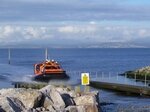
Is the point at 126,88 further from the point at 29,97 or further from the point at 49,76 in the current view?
the point at 29,97

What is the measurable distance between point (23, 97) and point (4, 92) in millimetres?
2457

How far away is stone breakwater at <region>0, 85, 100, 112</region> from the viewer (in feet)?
82.0

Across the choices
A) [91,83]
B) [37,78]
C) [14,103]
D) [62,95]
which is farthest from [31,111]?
[37,78]

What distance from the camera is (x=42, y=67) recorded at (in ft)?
239

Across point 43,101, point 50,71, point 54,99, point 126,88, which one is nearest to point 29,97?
point 43,101

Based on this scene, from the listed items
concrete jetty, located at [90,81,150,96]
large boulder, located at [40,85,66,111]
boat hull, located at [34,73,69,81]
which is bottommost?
boat hull, located at [34,73,69,81]

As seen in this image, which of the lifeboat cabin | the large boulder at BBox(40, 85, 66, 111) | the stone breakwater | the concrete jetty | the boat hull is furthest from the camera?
the lifeboat cabin

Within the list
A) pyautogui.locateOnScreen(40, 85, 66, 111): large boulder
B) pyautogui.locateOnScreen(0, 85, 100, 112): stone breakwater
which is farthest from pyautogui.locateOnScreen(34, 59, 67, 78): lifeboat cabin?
pyautogui.locateOnScreen(40, 85, 66, 111): large boulder

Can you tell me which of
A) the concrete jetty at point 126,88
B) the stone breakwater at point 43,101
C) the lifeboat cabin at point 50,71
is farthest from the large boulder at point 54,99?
the lifeboat cabin at point 50,71

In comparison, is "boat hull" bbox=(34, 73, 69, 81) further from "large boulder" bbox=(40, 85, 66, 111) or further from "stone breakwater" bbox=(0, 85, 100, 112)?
"large boulder" bbox=(40, 85, 66, 111)

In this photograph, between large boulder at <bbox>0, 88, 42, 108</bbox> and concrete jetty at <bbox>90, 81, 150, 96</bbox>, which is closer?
large boulder at <bbox>0, 88, 42, 108</bbox>

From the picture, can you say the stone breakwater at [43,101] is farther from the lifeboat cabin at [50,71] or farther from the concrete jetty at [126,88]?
the lifeboat cabin at [50,71]

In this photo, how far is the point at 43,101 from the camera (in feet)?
90.4

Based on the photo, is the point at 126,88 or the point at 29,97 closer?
the point at 29,97
